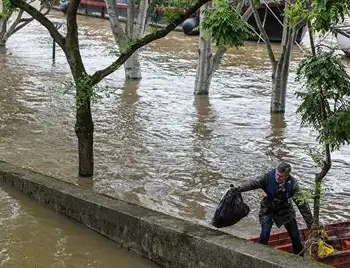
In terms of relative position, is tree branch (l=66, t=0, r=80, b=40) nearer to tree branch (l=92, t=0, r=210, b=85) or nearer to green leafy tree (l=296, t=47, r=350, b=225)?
tree branch (l=92, t=0, r=210, b=85)

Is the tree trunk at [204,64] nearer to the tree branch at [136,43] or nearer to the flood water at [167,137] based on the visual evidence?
the flood water at [167,137]

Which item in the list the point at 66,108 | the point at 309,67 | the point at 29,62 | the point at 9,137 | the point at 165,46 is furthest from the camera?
the point at 165,46

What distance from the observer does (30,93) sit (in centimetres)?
1756

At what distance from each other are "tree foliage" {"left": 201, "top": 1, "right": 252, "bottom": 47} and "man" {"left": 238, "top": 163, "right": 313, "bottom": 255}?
22.2ft

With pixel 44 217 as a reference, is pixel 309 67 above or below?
above

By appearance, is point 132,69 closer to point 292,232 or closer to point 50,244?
point 50,244

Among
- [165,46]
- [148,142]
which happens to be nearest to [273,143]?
[148,142]

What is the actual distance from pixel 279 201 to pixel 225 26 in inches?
275

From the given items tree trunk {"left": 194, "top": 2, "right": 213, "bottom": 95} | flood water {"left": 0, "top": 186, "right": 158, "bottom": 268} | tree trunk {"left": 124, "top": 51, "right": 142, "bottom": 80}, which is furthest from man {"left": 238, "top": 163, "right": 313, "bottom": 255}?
tree trunk {"left": 124, "top": 51, "right": 142, "bottom": 80}

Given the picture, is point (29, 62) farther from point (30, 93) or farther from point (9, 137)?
point (9, 137)

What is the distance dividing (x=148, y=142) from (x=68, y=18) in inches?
168

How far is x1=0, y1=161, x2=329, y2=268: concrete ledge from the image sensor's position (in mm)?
5828

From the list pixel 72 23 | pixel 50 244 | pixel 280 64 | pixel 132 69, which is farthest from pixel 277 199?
pixel 132 69

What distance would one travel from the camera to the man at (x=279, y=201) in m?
6.58
